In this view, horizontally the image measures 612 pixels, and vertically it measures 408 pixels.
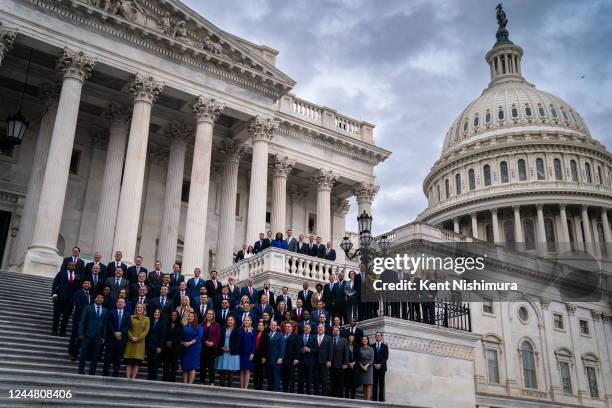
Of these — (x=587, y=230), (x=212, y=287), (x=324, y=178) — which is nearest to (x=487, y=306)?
(x=324, y=178)

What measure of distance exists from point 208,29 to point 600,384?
46.0 metres

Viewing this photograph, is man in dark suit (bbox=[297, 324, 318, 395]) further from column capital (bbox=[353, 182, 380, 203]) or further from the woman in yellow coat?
column capital (bbox=[353, 182, 380, 203])

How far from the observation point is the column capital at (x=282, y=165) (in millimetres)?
33531

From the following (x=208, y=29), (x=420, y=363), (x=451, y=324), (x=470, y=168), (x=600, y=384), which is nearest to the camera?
(x=420, y=363)

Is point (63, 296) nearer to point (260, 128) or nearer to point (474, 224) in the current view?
point (260, 128)

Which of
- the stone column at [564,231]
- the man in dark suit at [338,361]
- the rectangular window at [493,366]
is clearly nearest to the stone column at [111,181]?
the man in dark suit at [338,361]

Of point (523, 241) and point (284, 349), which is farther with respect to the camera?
point (523, 241)

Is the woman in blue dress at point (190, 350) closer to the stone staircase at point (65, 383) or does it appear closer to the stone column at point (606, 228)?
the stone staircase at point (65, 383)

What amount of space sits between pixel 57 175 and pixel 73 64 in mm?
4885

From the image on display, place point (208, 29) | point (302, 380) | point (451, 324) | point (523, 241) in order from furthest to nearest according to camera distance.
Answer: point (523, 241)
point (208, 29)
point (451, 324)
point (302, 380)

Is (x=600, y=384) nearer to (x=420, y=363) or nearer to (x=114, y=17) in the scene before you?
(x=420, y=363)

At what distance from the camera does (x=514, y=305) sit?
4825 centimetres

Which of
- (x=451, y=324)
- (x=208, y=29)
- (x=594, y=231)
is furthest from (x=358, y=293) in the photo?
(x=594, y=231)

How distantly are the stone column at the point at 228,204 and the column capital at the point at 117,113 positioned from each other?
17.5ft
